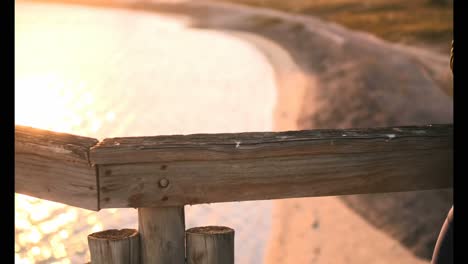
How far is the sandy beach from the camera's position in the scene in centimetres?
885

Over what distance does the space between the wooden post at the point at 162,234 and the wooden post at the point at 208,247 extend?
40 millimetres

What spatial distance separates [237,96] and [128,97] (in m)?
2.39

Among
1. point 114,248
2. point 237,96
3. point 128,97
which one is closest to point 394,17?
point 237,96

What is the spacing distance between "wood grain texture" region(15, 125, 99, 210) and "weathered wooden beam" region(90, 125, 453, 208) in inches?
1.7

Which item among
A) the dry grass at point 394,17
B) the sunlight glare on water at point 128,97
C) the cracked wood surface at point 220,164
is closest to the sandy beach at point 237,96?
the sunlight glare on water at point 128,97

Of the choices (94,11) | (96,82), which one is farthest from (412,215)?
(94,11)

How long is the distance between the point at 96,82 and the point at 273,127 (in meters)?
7.10

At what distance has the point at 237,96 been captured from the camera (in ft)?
60.2

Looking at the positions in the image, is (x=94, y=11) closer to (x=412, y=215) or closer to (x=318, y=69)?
(x=318, y=69)

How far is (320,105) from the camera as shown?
15.1 m

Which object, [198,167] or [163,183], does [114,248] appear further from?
[198,167]

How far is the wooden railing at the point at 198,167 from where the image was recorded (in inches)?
112

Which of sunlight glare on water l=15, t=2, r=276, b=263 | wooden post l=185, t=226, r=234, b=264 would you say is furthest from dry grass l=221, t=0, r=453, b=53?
wooden post l=185, t=226, r=234, b=264
